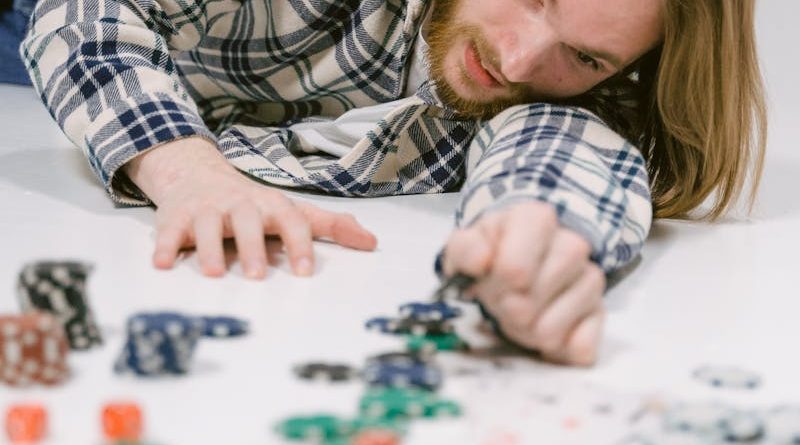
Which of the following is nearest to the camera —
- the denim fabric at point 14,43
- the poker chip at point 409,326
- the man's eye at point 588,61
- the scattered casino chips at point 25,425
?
the scattered casino chips at point 25,425

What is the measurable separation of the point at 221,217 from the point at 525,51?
1.66ft

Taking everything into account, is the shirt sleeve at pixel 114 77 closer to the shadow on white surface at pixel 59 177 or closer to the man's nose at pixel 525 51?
the shadow on white surface at pixel 59 177

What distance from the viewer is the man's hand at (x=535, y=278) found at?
0.78m

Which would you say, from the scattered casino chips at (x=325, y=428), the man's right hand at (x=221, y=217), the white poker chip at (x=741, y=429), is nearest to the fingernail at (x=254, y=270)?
the man's right hand at (x=221, y=217)

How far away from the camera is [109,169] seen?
1.28 m

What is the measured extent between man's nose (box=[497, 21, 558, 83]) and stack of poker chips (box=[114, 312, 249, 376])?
2.40 ft

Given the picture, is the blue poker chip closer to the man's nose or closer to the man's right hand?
the man's right hand

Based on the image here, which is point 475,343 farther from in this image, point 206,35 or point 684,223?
point 206,35

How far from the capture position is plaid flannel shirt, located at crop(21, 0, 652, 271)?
125 centimetres

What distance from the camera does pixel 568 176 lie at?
103 centimetres

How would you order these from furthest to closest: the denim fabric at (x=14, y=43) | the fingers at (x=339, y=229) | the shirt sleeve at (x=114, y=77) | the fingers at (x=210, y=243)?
the denim fabric at (x=14, y=43) < the shirt sleeve at (x=114, y=77) < the fingers at (x=339, y=229) < the fingers at (x=210, y=243)

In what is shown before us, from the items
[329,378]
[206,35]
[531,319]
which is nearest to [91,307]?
[329,378]

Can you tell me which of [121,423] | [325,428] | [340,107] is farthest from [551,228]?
[340,107]

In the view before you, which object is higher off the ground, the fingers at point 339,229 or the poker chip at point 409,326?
the poker chip at point 409,326
